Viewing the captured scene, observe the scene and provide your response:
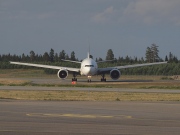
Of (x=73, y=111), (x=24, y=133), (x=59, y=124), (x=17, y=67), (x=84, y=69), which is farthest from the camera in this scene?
(x=17, y=67)

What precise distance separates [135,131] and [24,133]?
10.5ft

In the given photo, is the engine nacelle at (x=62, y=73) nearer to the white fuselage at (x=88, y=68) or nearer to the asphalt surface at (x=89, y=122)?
the white fuselage at (x=88, y=68)

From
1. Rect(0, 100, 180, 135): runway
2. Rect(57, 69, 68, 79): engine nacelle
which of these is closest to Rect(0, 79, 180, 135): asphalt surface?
Rect(0, 100, 180, 135): runway

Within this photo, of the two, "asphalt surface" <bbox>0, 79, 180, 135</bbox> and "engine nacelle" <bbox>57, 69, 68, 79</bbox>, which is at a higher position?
"engine nacelle" <bbox>57, 69, 68, 79</bbox>

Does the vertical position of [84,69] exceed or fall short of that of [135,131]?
it exceeds it

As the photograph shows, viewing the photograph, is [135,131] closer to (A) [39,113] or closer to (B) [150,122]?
(B) [150,122]

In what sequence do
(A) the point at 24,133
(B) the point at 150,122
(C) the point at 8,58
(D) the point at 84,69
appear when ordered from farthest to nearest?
(C) the point at 8,58 < (D) the point at 84,69 < (B) the point at 150,122 < (A) the point at 24,133

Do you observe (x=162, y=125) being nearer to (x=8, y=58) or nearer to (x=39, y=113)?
(x=39, y=113)

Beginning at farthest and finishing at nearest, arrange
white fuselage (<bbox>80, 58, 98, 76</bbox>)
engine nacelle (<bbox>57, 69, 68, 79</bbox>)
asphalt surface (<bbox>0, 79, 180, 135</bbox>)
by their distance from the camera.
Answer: engine nacelle (<bbox>57, 69, 68, 79</bbox>) → white fuselage (<bbox>80, 58, 98, 76</bbox>) → asphalt surface (<bbox>0, 79, 180, 135</bbox>)

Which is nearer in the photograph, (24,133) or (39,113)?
(24,133)

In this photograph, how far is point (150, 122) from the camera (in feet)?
49.2

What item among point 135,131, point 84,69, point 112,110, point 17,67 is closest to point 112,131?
point 135,131

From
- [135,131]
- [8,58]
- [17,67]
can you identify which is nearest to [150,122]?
[135,131]

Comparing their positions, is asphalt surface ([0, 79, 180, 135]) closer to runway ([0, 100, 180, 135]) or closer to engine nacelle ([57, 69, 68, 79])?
runway ([0, 100, 180, 135])
